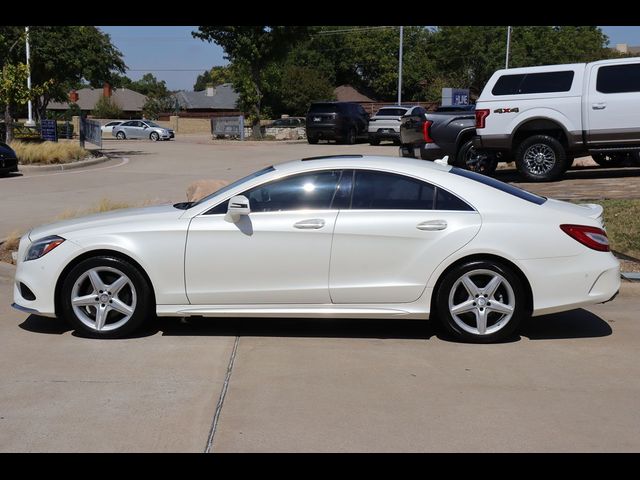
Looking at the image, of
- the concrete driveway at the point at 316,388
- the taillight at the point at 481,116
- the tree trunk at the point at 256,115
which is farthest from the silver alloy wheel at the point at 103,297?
the tree trunk at the point at 256,115

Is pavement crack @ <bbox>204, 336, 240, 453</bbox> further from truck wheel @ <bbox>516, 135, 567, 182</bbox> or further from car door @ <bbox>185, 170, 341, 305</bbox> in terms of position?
truck wheel @ <bbox>516, 135, 567, 182</bbox>

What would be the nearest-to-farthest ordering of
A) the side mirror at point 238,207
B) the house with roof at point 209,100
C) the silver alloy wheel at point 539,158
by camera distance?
the side mirror at point 238,207, the silver alloy wheel at point 539,158, the house with roof at point 209,100

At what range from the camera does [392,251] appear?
20.2ft

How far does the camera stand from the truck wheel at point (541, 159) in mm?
13531

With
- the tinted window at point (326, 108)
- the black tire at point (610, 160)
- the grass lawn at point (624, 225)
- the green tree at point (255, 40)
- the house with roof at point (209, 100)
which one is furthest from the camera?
the house with roof at point (209, 100)

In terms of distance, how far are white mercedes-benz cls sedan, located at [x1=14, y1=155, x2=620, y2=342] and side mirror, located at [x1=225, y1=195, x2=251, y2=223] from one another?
11 mm

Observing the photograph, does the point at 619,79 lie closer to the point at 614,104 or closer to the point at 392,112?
the point at 614,104

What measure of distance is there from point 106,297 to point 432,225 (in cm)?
268

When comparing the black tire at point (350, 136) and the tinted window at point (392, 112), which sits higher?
the tinted window at point (392, 112)

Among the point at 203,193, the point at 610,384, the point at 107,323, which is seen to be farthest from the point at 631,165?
the point at 107,323

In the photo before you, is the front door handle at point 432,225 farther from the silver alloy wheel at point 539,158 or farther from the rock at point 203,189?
the silver alloy wheel at point 539,158

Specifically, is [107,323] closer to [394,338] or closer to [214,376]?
[214,376]

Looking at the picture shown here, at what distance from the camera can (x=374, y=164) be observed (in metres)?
6.44

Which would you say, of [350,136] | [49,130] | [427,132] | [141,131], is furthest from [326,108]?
[427,132]
